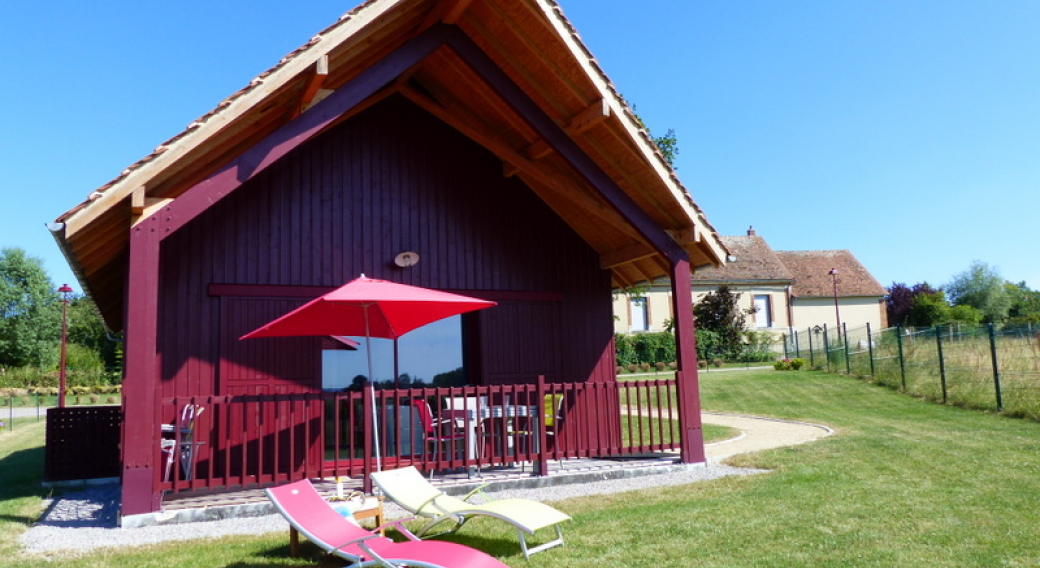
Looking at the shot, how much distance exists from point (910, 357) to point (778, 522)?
1463 cm

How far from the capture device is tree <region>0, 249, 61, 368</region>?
5041 cm

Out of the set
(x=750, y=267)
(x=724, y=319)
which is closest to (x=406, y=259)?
(x=724, y=319)

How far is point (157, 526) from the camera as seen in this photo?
22.0 ft

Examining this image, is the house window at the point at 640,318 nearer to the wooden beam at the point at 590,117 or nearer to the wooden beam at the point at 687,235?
the wooden beam at the point at 687,235

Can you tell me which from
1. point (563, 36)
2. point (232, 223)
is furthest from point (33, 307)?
point (563, 36)

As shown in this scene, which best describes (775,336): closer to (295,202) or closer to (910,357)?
(910,357)

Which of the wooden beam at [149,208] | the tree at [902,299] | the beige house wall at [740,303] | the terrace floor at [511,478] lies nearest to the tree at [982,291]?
the tree at [902,299]

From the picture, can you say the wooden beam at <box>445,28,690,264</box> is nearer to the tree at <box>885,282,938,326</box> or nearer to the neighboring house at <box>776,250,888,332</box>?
the neighboring house at <box>776,250,888,332</box>

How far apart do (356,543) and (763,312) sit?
38.0 meters

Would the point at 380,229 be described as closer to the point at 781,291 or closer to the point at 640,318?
the point at 640,318

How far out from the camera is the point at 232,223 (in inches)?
362

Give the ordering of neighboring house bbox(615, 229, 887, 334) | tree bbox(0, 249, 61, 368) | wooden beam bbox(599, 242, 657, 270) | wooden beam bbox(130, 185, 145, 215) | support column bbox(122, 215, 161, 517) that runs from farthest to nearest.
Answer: tree bbox(0, 249, 61, 368), neighboring house bbox(615, 229, 887, 334), wooden beam bbox(599, 242, 657, 270), wooden beam bbox(130, 185, 145, 215), support column bbox(122, 215, 161, 517)

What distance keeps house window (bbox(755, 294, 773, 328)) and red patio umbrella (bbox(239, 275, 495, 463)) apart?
34.5m

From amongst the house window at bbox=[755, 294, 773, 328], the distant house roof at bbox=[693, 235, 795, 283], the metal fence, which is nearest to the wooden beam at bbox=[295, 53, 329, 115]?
the metal fence
